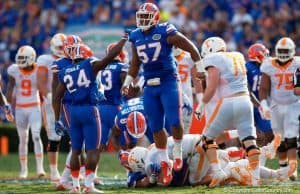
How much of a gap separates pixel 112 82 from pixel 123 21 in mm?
11283

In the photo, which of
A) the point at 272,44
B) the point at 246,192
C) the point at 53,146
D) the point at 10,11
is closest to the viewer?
the point at 246,192

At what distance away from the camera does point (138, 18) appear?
12.2m

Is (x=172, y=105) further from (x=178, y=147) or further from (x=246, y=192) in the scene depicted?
(x=246, y=192)

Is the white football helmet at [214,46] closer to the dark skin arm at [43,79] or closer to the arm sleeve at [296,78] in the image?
the arm sleeve at [296,78]

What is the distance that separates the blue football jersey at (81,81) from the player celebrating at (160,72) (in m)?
0.63

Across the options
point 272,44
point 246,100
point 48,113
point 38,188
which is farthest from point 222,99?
point 272,44

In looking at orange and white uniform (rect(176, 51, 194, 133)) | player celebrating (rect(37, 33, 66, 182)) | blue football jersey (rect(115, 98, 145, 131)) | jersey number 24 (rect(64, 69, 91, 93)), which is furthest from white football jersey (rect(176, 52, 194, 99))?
jersey number 24 (rect(64, 69, 91, 93))

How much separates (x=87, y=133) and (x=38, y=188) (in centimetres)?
174

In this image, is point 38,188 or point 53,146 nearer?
point 38,188

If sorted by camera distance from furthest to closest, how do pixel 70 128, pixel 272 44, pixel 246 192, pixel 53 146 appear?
pixel 272 44
pixel 53 146
pixel 70 128
pixel 246 192

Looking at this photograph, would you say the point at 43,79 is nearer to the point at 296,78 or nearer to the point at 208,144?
the point at 208,144

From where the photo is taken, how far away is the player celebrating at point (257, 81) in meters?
14.9

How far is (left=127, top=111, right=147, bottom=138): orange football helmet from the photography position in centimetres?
1364

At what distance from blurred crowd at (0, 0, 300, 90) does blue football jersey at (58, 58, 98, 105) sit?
1095 cm
